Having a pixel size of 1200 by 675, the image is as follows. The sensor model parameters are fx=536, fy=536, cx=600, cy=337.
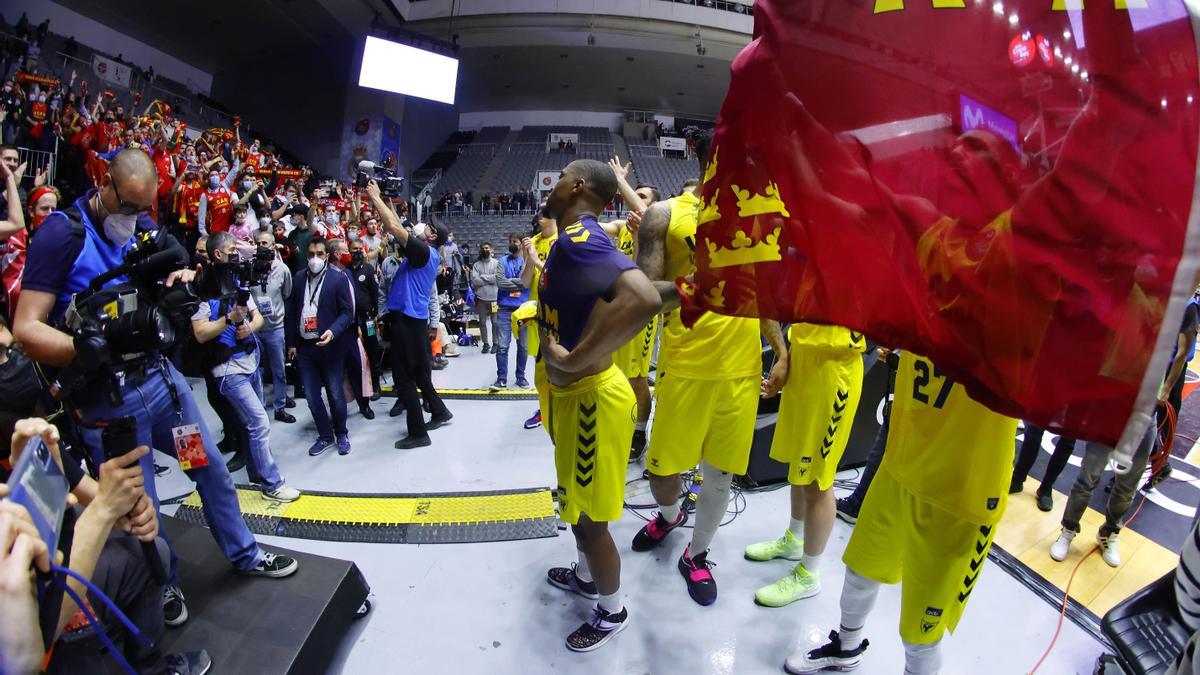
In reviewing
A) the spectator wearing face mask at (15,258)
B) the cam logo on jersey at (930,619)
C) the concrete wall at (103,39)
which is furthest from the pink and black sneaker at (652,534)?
the concrete wall at (103,39)

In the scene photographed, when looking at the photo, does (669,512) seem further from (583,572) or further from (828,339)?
(828,339)

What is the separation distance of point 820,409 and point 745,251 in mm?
1640

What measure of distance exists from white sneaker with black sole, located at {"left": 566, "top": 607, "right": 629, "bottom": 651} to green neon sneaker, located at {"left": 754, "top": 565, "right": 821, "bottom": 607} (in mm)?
763

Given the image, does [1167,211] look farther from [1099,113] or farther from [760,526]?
[760,526]

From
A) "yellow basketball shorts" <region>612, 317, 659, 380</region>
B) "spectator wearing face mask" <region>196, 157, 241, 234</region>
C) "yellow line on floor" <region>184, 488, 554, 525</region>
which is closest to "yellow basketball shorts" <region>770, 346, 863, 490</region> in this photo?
"yellow line on floor" <region>184, 488, 554, 525</region>

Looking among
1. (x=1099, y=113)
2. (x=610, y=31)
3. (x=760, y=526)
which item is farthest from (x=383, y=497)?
(x=610, y=31)

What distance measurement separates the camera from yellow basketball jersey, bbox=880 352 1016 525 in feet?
5.39

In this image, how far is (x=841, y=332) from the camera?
2744 mm

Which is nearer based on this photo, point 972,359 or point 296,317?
point 972,359

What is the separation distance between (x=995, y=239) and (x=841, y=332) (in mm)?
1828

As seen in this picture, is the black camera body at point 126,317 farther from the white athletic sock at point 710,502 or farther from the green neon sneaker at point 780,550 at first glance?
the green neon sneaker at point 780,550

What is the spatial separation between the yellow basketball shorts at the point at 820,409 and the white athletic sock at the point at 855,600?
69cm

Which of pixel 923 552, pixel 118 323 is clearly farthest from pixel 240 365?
pixel 923 552

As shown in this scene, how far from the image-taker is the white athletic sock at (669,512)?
3272mm
